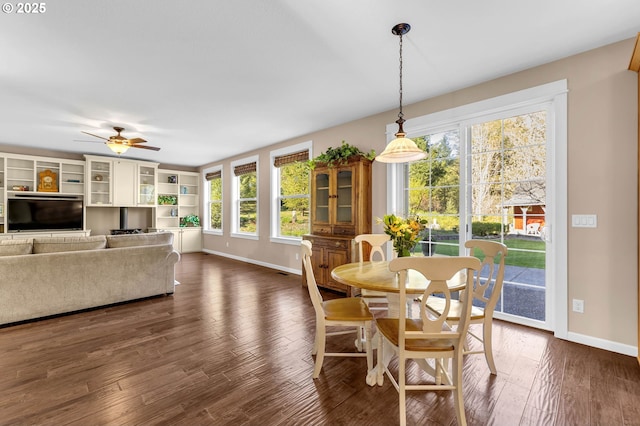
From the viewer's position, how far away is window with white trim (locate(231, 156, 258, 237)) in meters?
6.40

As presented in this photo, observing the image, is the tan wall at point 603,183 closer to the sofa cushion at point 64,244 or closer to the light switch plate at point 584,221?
the light switch plate at point 584,221

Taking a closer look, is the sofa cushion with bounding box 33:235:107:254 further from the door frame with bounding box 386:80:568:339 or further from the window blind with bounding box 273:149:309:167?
the door frame with bounding box 386:80:568:339

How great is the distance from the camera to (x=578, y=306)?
2549 mm

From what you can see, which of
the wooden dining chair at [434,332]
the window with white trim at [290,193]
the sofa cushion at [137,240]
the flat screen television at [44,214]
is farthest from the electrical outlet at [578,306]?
the flat screen television at [44,214]

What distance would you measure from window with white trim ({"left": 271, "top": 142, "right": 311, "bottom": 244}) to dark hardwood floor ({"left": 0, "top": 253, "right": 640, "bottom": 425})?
2.52 metres

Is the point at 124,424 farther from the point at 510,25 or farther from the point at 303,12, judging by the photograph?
the point at 510,25

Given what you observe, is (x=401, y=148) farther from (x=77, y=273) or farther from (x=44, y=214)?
(x=44, y=214)

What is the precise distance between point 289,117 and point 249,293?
2.65 m

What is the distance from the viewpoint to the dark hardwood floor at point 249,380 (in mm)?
1641

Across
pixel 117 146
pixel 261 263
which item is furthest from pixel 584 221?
pixel 117 146

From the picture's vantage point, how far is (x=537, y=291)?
9.82ft

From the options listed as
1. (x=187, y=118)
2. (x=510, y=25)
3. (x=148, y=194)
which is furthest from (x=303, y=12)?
(x=148, y=194)

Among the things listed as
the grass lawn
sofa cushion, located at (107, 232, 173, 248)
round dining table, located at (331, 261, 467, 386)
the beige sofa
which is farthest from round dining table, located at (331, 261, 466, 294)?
sofa cushion, located at (107, 232, 173, 248)

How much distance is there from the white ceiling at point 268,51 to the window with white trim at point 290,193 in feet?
4.27
